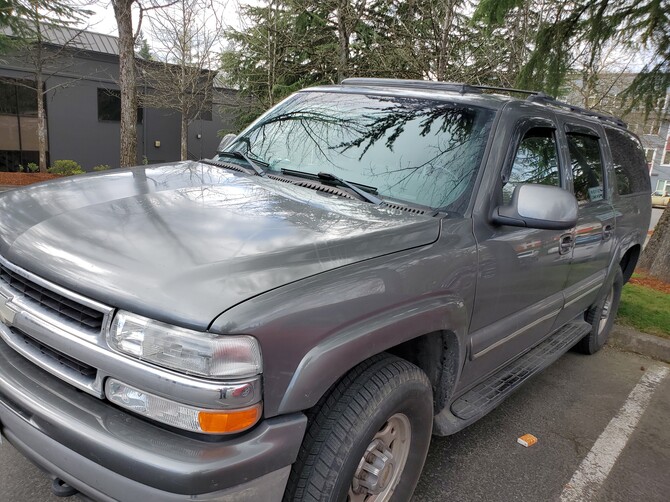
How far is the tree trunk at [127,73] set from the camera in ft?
36.3

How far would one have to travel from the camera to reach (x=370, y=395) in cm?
193

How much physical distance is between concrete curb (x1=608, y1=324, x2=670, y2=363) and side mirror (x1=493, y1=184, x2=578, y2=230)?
127 inches

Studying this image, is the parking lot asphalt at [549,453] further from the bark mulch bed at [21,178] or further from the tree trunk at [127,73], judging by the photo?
the bark mulch bed at [21,178]

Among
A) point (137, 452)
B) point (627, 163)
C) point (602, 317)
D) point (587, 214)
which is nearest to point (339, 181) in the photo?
point (137, 452)

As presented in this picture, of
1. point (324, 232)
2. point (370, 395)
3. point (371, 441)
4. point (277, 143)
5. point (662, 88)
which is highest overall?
point (662, 88)

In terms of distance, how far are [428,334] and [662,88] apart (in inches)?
276

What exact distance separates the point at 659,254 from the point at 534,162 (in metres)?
5.51

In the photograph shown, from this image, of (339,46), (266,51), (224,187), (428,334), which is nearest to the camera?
(428,334)

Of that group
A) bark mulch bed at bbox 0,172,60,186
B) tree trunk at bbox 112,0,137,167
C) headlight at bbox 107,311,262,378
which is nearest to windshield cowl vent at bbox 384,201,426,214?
headlight at bbox 107,311,262,378

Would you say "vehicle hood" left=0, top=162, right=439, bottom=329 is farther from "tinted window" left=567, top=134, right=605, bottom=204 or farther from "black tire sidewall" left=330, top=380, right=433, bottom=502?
"tinted window" left=567, top=134, right=605, bottom=204

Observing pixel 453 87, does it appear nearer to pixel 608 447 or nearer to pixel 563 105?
pixel 563 105

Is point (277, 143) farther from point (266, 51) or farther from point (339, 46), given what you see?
point (266, 51)

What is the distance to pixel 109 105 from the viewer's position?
2241 cm

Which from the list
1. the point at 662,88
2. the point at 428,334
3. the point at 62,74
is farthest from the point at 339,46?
the point at 428,334
